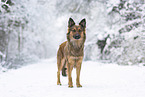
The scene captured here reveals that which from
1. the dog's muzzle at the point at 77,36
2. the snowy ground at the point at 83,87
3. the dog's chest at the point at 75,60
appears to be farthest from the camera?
the dog's chest at the point at 75,60

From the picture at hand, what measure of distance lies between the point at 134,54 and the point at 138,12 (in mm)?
2455

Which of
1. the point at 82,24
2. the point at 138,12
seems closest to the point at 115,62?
the point at 138,12

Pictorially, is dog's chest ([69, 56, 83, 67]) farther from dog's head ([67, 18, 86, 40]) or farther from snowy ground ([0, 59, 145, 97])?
snowy ground ([0, 59, 145, 97])

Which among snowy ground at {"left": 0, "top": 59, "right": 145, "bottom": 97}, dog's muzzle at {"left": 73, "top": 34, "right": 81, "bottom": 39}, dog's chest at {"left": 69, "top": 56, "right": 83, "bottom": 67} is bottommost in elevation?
snowy ground at {"left": 0, "top": 59, "right": 145, "bottom": 97}

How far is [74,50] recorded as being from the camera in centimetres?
537

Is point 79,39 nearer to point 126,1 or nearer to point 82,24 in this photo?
point 82,24

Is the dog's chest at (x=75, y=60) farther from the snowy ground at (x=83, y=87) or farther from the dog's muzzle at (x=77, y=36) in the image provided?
the snowy ground at (x=83, y=87)

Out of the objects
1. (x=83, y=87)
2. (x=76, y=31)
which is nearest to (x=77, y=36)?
(x=76, y=31)

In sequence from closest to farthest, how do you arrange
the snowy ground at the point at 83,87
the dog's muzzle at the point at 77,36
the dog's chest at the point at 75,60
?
the snowy ground at the point at 83,87, the dog's muzzle at the point at 77,36, the dog's chest at the point at 75,60

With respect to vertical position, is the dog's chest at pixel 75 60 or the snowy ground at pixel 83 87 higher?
the dog's chest at pixel 75 60

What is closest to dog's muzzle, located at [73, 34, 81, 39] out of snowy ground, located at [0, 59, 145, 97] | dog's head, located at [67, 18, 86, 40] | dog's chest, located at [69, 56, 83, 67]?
dog's head, located at [67, 18, 86, 40]

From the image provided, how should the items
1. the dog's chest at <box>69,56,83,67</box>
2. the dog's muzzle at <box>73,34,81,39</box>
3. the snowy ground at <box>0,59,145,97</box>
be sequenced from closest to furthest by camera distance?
the snowy ground at <box>0,59,145,97</box>
the dog's muzzle at <box>73,34,81,39</box>
the dog's chest at <box>69,56,83,67</box>

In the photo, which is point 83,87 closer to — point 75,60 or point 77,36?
point 75,60

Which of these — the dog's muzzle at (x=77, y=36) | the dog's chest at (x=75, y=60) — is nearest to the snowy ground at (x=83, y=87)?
the dog's chest at (x=75, y=60)
